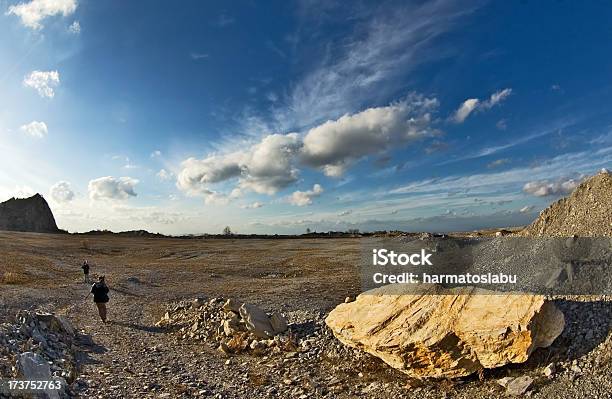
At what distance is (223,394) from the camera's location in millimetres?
14023

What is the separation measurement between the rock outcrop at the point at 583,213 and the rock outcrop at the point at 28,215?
14488 centimetres

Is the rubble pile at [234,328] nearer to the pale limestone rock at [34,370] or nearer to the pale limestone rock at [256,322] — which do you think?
the pale limestone rock at [256,322]

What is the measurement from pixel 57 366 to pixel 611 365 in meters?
17.6

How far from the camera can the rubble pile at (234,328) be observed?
18312 millimetres

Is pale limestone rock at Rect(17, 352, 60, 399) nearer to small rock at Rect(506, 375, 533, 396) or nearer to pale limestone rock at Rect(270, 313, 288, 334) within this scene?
pale limestone rock at Rect(270, 313, 288, 334)

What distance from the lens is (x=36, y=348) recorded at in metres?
15.0

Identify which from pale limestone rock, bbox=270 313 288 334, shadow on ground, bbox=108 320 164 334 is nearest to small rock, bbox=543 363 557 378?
pale limestone rock, bbox=270 313 288 334

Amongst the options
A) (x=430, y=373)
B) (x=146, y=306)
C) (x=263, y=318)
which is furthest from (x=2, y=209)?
(x=430, y=373)

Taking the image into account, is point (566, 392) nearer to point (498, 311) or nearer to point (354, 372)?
point (498, 311)

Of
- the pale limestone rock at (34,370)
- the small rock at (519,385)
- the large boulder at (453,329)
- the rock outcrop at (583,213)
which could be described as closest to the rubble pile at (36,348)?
the pale limestone rock at (34,370)

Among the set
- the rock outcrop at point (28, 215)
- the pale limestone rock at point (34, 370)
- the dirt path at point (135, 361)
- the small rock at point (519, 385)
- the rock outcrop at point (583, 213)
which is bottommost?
the dirt path at point (135, 361)

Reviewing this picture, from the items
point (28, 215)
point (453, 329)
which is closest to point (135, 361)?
point (453, 329)

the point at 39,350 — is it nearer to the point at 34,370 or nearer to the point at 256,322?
the point at 34,370

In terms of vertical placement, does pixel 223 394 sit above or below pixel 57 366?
below
